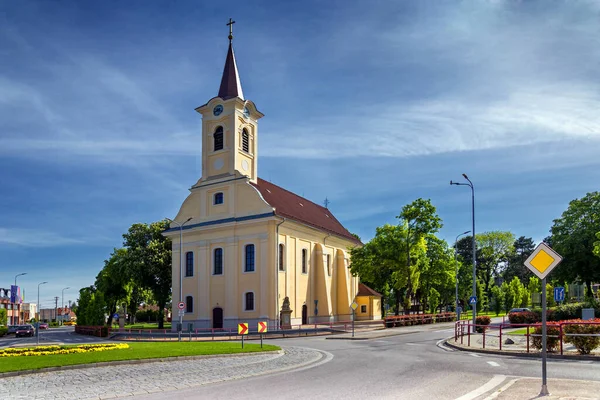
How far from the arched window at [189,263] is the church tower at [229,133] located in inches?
252

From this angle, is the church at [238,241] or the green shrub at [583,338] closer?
the green shrub at [583,338]

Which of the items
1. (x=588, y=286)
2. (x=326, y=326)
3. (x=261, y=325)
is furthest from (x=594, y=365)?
(x=588, y=286)

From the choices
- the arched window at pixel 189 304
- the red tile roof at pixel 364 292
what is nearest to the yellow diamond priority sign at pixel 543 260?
the arched window at pixel 189 304

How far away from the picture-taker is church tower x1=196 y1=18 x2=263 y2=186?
157ft

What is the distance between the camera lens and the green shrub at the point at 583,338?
687 inches

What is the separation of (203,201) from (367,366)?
34702 millimetres

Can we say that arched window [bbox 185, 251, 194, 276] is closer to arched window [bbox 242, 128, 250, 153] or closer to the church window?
the church window

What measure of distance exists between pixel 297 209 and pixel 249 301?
1246 cm

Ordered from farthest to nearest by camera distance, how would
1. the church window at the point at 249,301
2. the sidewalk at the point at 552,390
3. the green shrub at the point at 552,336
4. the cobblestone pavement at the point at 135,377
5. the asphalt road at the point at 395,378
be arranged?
the church window at the point at 249,301, the green shrub at the point at 552,336, the cobblestone pavement at the point at 135,377, the asphalt road at the point at 395,378, the sidewalk at the point at 552,390

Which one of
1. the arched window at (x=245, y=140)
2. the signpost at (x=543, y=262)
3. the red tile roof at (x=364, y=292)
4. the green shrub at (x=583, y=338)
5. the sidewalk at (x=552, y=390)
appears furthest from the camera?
the red tile roof at (x=364, y=292)

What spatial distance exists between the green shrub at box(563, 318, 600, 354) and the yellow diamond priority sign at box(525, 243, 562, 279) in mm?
8249

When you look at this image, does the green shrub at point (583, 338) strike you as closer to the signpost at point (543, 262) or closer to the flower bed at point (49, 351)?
the signpost at point (543, 262)

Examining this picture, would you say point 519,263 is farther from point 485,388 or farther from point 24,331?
point 485,388

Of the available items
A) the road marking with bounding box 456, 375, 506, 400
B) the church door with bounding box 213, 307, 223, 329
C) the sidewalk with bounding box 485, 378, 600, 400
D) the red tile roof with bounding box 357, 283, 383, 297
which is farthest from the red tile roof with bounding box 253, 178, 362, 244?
the sidewalk with bounding box 485, 378, 600, 400
